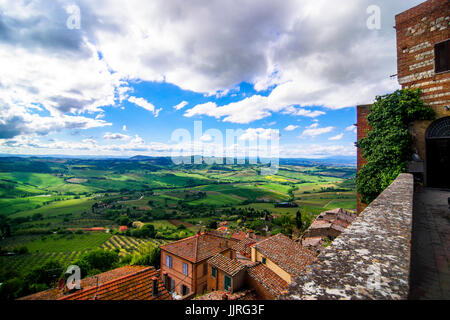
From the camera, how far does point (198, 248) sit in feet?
66.5

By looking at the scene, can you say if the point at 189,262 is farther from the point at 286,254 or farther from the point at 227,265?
the point at 286,254

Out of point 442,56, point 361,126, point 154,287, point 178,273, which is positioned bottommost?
point 178,273

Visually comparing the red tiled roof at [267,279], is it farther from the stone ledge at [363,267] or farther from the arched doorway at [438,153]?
the stone ledge at [363,267]

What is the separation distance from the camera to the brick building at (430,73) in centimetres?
805

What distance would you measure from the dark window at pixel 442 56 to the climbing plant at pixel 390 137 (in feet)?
3.54

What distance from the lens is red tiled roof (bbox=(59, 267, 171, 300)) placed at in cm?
937

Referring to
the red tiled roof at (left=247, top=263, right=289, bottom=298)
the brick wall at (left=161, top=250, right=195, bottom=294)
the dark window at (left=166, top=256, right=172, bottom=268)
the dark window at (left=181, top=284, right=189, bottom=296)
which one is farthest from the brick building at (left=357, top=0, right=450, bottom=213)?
the dark window at (left=166, top=256, right=172, bottom=268)

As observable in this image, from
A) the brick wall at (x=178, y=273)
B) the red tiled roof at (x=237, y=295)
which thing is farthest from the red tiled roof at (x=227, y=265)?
the brick wall at (x=178, y=273)

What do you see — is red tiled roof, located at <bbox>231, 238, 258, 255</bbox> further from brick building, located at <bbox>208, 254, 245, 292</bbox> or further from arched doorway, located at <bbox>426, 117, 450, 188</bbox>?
arched doorway, located at <bbox>426, 117, 450, 188</bbox>

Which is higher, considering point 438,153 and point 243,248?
point 438,153

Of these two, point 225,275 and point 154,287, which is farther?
point 225,275

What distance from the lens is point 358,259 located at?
1792 millimetres

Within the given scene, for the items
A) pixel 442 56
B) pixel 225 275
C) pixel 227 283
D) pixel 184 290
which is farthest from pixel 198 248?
pixel 442 56

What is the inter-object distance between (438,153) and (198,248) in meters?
19.1
